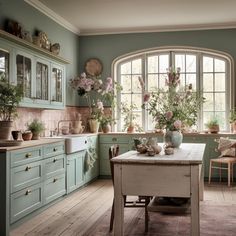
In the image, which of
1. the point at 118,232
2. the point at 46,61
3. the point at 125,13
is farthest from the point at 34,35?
the point at 118,232

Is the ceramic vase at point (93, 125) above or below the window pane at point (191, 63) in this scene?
below

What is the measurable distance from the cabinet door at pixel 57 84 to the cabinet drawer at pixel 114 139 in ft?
4.91

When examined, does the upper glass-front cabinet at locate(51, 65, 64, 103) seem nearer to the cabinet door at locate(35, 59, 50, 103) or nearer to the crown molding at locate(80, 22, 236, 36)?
the cabinet door at locate(35, 59, 50, 103)

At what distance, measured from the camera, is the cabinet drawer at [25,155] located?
397 cm

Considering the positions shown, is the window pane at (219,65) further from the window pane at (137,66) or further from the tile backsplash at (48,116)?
the tile backsplash at (48,116)

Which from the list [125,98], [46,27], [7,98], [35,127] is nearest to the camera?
[7,98]

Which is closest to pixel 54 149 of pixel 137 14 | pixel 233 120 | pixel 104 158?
pixel 104 158

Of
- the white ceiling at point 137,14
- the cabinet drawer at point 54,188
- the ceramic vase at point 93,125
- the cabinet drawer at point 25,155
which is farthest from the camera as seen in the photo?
the ceramic vase at point 93,125

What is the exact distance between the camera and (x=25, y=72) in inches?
190

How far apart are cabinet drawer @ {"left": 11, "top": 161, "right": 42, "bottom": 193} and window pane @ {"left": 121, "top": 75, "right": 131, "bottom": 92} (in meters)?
3.57

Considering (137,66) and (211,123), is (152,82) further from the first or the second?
(211,123)

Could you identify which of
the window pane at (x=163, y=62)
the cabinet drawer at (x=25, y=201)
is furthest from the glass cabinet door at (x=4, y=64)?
the window pane at (x=163, y=62)

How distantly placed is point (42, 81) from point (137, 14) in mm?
2145

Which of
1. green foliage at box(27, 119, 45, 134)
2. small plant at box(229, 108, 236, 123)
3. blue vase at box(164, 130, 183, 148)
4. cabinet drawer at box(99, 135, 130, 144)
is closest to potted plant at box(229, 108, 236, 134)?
small plant at box(229, 108, 236, 123)
